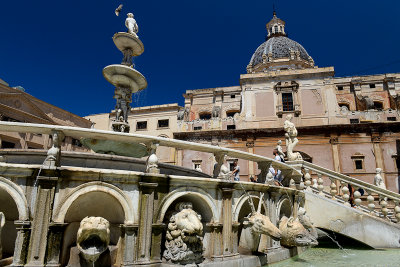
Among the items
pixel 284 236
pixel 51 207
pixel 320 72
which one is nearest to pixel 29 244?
Result: pixel 51 207

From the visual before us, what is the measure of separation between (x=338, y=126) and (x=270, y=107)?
651 cm

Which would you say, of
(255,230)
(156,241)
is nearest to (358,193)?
(255,230)

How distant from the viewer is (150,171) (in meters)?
4.78

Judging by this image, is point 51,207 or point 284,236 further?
point 284,236

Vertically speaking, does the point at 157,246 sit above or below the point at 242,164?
below

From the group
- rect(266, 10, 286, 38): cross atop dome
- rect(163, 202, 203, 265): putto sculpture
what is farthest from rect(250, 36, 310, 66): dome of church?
rect(163, 202, 203, 265): putto sculpture

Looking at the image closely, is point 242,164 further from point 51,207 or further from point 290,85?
point 51,207

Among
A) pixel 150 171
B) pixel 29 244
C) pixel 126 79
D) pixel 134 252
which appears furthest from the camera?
pixel 126 79

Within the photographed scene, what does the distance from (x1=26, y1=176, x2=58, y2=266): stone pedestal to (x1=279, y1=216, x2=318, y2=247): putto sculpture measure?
15.0ft

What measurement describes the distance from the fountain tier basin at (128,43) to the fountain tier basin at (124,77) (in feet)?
4.60

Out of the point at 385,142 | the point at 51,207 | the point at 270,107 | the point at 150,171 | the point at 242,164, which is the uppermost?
the point at 270,107

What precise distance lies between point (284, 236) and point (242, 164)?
1983cm

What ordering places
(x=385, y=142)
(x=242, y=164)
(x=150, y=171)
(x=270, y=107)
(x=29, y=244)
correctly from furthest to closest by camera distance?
(x=270, y=107), (x=242, y=164), (x=385, y=142), (x=150, y=171), (x=29, y=244)

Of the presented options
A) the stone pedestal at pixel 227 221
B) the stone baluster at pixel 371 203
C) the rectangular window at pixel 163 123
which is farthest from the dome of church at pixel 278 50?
the stone pedestal at pixel 227 221
